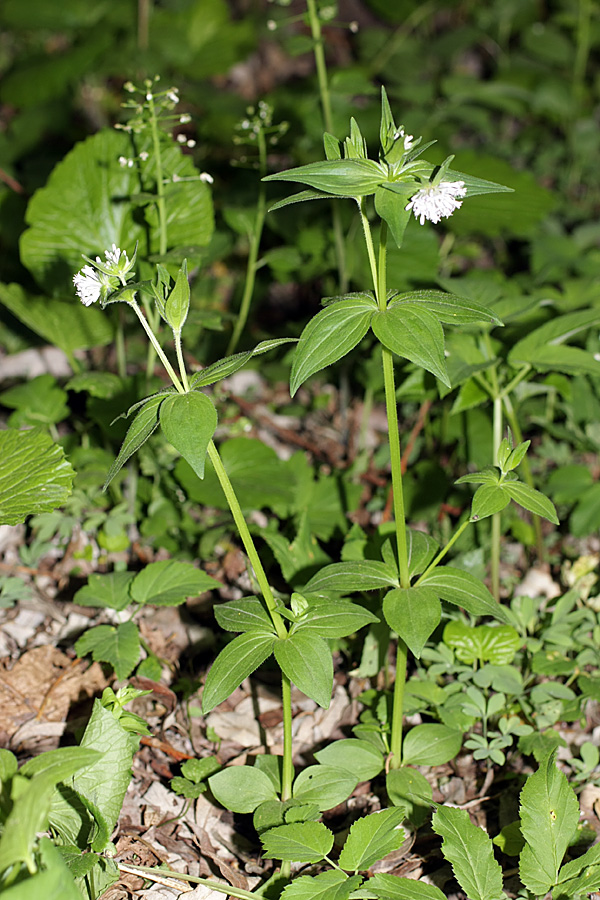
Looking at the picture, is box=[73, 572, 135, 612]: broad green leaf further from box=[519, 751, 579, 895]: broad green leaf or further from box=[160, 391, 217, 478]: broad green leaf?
box=[519, 751, 579, 895]: broad green leaf

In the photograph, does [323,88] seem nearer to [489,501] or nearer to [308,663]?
[489,501]

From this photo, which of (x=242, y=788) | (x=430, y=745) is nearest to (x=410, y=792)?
(x=430, y=745)

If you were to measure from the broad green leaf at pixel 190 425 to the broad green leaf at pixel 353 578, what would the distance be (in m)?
0.49

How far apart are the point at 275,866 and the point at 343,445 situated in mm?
1775

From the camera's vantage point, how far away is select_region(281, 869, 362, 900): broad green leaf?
57.6 inches

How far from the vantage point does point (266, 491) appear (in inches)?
98.7

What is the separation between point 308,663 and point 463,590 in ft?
1.26

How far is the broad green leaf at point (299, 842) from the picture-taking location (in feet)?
5.03

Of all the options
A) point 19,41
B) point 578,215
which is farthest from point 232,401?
point 19,41

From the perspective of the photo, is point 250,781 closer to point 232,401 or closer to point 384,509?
point 384,509

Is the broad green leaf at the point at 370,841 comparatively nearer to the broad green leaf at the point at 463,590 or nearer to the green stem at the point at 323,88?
the broad green leaf at the point at 463,590

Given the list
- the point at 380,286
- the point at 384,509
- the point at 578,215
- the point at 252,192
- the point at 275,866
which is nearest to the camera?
the point at 380,286

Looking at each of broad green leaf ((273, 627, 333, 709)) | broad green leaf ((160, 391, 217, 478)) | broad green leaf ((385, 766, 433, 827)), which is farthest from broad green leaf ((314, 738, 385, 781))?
broad green leaf ((160, 391, 217, 478))

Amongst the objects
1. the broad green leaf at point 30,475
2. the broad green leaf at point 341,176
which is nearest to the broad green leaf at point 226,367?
the broad green leaf at point 341,176
